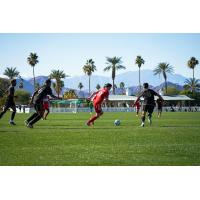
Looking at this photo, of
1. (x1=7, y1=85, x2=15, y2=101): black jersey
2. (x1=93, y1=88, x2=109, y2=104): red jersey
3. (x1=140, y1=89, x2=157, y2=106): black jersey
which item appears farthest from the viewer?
(x1=140, y1=89, x2=157, y2=106): black jersey

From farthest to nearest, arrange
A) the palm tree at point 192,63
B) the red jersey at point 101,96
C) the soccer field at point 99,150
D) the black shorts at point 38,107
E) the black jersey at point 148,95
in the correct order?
the palm tree at point 192,63 → the black jersey at point 148,95 → the red jersey at point 101,96 → the black shorts at point 38,107 → the soccer field at point 99,150

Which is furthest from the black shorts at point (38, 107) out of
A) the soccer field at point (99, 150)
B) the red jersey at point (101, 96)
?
the soccer field at point (99, 150)

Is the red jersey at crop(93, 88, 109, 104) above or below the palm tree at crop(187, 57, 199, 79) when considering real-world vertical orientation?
below

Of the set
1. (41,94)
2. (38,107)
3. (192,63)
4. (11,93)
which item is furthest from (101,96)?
(192,63)

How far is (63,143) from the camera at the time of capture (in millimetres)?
12305

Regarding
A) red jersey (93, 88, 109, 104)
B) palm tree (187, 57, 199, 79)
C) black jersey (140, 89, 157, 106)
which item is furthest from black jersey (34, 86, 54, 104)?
palm tree (187, 57, 199, 79)

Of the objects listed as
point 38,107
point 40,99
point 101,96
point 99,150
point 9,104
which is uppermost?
point 101,96

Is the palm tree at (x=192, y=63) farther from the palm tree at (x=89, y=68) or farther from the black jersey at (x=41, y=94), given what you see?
the black jersey at (x=41, y=94)

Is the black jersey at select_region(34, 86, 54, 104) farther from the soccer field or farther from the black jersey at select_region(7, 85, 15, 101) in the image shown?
the soccer field

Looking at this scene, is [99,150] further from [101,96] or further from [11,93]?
[11,93]

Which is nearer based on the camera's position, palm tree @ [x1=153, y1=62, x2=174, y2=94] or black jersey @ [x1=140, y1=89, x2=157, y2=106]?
black jersey @ [x1=140, y1=89, x2=157, y2=106]
